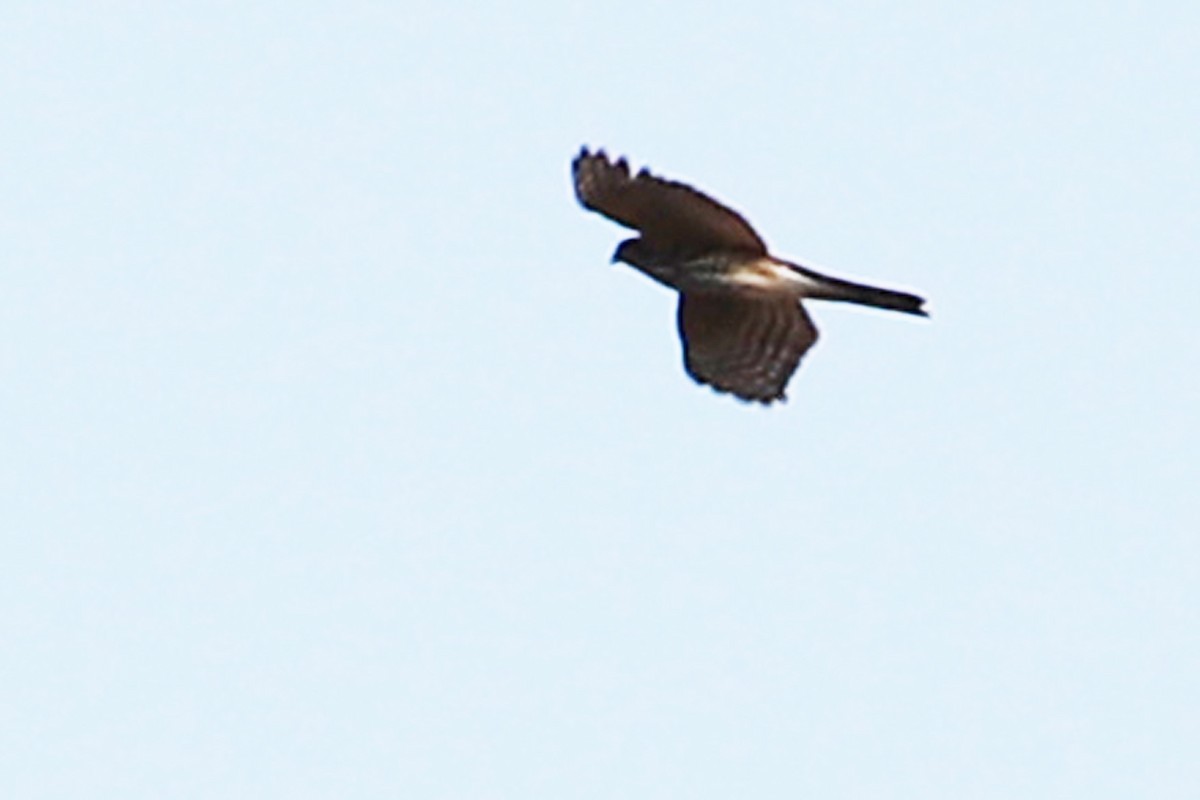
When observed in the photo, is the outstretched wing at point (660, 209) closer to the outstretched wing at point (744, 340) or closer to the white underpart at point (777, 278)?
the white underpart at point (777, 278)

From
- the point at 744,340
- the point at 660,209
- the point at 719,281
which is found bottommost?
the point at 744,340

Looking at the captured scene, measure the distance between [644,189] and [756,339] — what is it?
4.51 feet

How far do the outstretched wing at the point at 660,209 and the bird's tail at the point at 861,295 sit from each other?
339 millimetres

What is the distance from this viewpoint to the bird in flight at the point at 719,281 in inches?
738

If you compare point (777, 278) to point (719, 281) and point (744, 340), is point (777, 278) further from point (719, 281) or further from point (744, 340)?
point (744, 340)

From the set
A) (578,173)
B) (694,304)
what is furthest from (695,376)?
(578,173)

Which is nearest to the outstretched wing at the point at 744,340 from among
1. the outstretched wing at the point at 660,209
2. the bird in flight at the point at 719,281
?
the bird in flight at the point at 719,281

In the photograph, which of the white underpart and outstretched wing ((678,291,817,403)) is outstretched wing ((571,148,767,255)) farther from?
outstretched wing ((678,291,817,403))

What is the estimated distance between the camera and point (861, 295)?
1922cm

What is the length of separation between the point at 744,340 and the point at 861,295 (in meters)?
0.80

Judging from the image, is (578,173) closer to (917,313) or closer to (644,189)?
(644,189)

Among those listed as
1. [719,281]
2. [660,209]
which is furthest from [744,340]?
[660,209]

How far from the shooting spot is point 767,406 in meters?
19.6

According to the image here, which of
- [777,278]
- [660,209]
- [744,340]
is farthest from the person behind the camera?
[744,340]
